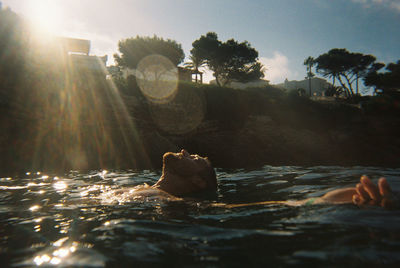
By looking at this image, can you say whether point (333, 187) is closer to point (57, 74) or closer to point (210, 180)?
point (210, 180)

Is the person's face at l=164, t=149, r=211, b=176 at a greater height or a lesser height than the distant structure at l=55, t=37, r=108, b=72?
lesser

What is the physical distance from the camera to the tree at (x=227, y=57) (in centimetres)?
4178

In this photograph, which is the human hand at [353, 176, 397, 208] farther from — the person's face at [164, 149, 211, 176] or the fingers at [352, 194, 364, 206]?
the person's face at [164, 149, 211, 176]

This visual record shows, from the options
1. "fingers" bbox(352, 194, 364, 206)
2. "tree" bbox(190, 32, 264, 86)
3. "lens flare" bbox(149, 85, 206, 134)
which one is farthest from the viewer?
"tree" bbox(190, 32, 264, 86)

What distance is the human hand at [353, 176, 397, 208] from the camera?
101 inches

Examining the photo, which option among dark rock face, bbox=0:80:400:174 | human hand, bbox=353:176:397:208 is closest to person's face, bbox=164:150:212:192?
human hand, bbox=353:176:397:208

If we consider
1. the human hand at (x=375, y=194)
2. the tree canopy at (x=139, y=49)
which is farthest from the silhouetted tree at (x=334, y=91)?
the human hand at (x=375, y=194)

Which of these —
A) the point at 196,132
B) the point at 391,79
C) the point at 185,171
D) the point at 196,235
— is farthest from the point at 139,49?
the point at 391,79

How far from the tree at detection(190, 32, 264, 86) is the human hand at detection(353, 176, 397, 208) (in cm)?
3922

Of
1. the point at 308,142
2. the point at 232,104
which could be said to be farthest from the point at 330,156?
the point at 232,104

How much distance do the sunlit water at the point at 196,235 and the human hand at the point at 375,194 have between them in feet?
0.33

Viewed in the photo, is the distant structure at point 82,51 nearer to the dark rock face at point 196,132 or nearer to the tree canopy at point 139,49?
the dark rock face at point 196,132

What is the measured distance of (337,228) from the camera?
7.96 feet

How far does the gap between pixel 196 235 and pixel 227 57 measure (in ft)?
139
